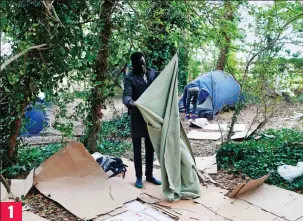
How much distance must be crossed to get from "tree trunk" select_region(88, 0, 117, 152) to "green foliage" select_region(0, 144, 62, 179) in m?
0.62

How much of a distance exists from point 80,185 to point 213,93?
224 inches

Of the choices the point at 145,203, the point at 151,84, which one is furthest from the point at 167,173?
the point at 151,84

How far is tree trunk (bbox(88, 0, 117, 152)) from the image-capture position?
446 cm

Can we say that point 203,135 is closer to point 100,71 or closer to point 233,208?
point 100,71

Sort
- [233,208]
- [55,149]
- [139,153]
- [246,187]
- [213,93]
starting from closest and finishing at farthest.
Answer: [233,208]
[246,187]
[139,153]
[55,149]
[213,93]

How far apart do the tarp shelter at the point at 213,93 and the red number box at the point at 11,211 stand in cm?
631

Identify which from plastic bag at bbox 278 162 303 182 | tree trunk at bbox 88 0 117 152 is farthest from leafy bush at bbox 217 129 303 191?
tree trunk at bbox 88 0 117 152

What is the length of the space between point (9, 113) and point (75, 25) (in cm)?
139

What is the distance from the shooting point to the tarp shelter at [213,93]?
8875mm

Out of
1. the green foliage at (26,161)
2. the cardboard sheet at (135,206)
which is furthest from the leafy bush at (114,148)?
the cardboard sheet at (135,206)

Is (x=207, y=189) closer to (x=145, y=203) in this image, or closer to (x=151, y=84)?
(x=145, y=203)

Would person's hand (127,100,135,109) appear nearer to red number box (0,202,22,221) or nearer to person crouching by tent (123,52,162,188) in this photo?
person crouching by tent (123,52,162,188)

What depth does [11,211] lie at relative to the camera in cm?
288

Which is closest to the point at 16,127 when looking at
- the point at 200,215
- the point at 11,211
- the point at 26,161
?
the point at 26,161
